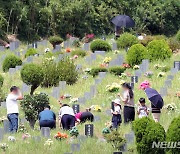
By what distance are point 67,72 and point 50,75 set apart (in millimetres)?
580

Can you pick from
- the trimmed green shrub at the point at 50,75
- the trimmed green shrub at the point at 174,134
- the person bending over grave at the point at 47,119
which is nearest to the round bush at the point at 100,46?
the trimmed green shrub at the point at 50,75

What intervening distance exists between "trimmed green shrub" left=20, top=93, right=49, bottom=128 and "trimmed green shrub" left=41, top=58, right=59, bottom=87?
3867 millimetres

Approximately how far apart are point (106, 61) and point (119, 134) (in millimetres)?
8436

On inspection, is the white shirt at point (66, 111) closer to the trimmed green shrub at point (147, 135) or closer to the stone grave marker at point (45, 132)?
the stone grave marker at point (45, 132)

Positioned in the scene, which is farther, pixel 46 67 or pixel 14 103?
pixel 46 67

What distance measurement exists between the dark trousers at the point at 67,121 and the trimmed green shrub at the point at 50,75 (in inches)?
185

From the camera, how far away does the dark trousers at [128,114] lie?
14359mm

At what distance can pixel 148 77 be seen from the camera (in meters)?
18.8

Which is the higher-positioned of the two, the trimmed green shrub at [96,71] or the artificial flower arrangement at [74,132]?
the trimmed green shrub at [96,71]

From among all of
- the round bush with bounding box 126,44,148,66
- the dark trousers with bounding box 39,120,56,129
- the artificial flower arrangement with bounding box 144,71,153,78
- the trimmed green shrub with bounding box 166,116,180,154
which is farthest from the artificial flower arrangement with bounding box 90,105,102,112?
the round bush with bounding box 126,44,148,66

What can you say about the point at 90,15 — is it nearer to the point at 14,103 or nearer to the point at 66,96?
the point at 66,96

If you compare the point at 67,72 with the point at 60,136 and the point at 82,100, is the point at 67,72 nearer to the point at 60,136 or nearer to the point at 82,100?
the point at 82,100

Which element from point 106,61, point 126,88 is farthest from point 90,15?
point 126,88

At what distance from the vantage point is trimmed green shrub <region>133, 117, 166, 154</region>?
11641mm
